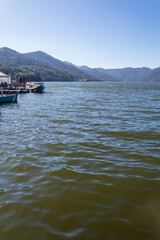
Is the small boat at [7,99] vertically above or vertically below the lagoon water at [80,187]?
above

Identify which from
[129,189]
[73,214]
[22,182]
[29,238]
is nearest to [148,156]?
[129,189]

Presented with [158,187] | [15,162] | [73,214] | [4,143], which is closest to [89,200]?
[73,214]

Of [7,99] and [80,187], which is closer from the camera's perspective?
[80,187]

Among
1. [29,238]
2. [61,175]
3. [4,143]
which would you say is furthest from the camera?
[4,143]

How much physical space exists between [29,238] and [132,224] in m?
2.23

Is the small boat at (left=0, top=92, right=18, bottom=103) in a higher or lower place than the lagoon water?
higher

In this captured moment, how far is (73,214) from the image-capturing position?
4340mm

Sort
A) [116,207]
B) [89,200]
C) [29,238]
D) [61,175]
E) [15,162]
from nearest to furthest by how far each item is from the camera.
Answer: [29,238] → [116,207] → [89,200] → [61,175] → [15,162]

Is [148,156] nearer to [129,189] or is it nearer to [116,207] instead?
[129,189]

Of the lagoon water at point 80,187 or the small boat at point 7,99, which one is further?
the small boat at point 7,99

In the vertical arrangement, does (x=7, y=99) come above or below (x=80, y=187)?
above

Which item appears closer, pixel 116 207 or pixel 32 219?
pixel 32 219

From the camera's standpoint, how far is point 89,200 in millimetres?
4945

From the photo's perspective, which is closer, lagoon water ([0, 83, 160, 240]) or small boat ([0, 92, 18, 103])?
lagoon water ([0, 83, 160, 240])
